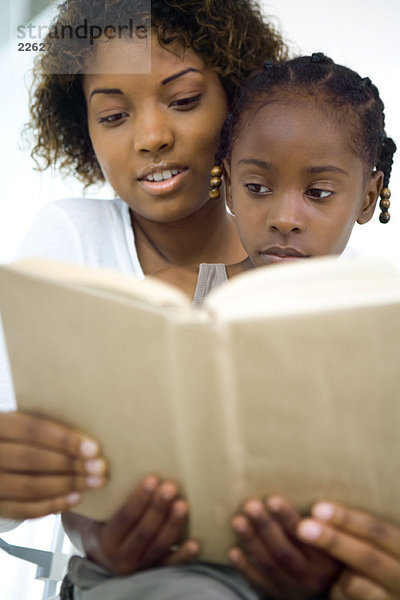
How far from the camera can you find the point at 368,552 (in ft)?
2.13

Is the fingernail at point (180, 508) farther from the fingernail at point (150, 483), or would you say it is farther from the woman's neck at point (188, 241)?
the woman's neck at point (188, 241)

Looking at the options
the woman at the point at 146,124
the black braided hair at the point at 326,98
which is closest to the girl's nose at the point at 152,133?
the woman at the point at 146,124

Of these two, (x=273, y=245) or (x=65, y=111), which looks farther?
(x=65, y=111)

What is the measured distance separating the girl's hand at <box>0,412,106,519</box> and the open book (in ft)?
0.08

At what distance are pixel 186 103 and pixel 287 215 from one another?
0.38 meters

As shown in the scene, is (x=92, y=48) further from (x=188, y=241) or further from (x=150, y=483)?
(x=150, y=483)

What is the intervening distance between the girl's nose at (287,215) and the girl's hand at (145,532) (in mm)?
516

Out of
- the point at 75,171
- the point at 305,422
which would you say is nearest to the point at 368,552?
the point at 305,422

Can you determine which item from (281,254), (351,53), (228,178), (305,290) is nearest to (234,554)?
(305,290)

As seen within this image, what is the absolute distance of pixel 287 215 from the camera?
3.39 ft

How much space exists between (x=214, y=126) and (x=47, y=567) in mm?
885

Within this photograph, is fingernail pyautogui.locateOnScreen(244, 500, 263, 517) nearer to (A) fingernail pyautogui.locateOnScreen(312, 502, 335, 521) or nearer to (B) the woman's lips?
(A) fingernail pyautogui.locateOnScreen(312, 502, 335, 521)

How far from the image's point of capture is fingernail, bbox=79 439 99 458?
0.68m

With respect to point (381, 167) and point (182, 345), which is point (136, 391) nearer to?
point (182, 345)
